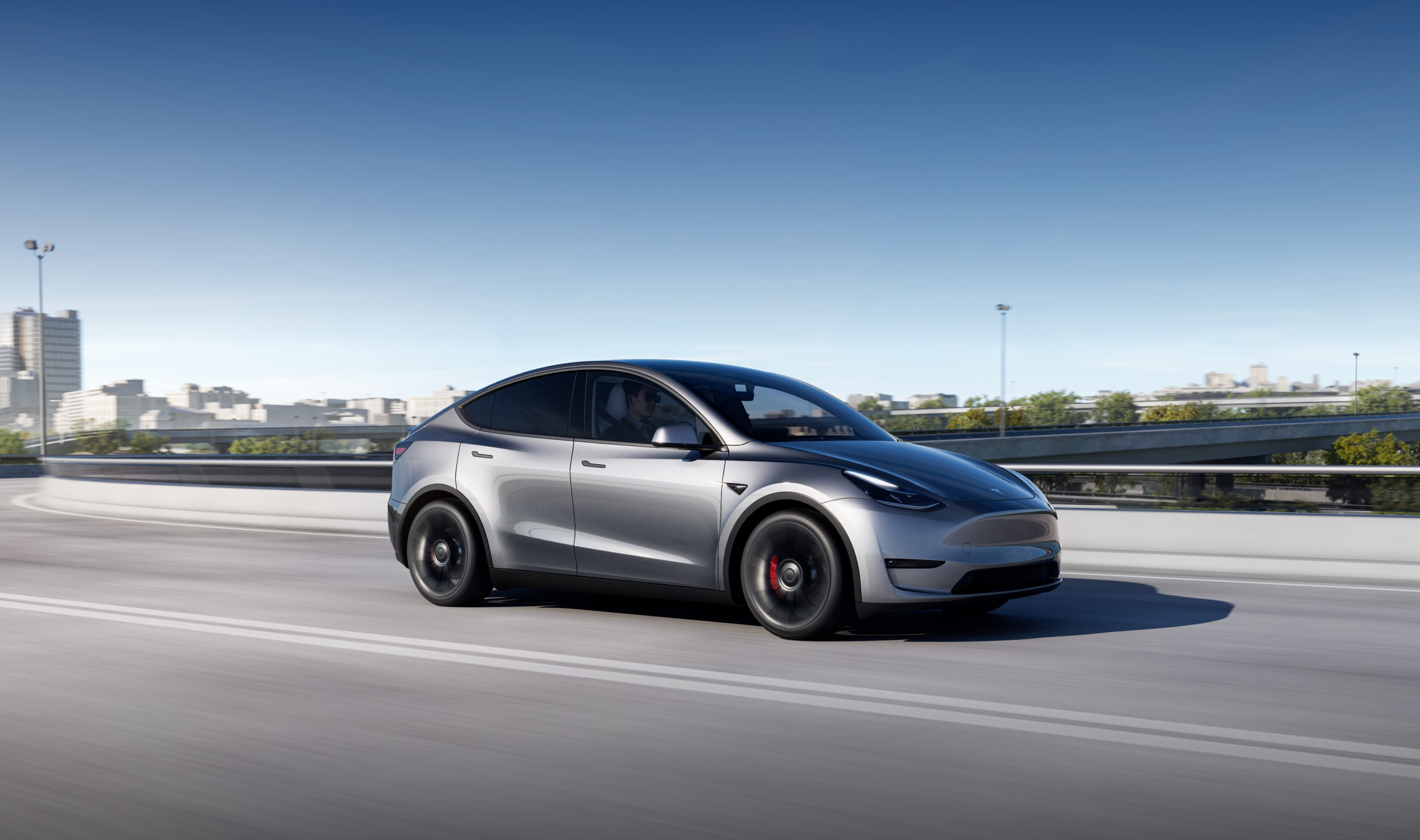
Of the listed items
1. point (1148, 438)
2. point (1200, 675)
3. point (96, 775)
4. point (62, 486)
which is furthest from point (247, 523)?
point (1148, 438)

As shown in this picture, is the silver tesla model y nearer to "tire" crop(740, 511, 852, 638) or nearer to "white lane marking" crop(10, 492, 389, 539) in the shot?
"tire" crop(740, 511, 852, 638)

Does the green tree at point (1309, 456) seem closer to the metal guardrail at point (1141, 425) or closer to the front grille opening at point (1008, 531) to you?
the metal guardrail at point (1141, 425)

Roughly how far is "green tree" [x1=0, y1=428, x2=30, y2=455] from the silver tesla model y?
35997 millimetres

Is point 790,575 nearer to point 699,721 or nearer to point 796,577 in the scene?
point 796,577

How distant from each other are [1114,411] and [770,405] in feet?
148

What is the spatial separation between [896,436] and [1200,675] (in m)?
2.52

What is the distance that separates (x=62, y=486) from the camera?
20047 mm

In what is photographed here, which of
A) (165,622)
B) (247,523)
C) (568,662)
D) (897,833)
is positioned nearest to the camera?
(897,833)

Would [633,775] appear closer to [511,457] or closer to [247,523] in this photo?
[511,457]

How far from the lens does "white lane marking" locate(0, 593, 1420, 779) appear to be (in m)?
4.18

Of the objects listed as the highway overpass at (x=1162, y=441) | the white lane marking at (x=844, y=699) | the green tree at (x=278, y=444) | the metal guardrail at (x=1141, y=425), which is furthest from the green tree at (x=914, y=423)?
the green tree at (x=278, y=444)

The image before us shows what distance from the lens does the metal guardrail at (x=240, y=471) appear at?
14.9 metres

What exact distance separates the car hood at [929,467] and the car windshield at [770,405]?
0.16m

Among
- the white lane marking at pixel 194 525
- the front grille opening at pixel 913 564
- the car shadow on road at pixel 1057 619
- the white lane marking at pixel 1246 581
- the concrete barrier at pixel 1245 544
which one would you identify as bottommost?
the white lane marking at pixel 194 525
